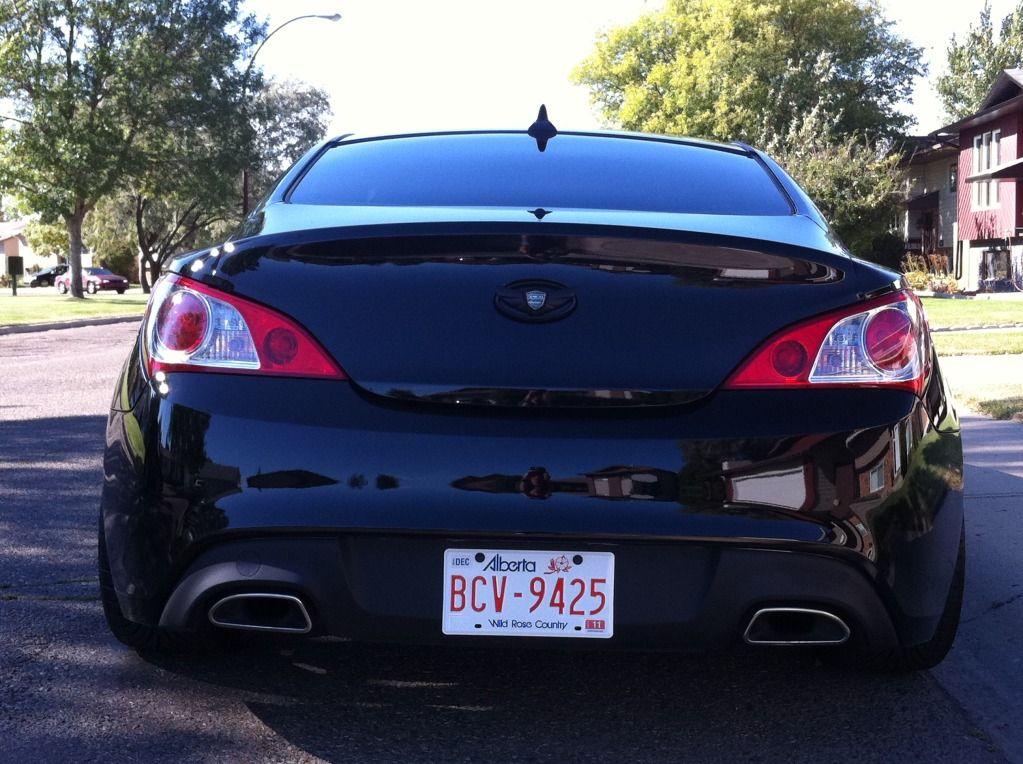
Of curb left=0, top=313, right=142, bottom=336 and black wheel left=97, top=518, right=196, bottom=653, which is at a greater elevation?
black wheel left=97, top=518, right=196, bottom=653

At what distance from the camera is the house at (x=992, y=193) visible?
39.6 metres

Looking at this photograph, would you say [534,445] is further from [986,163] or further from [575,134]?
[986,163]

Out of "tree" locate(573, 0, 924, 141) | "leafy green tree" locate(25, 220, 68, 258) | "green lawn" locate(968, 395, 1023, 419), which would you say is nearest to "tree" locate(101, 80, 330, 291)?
"leafy green tree" locate(25, 220, 68, 258)

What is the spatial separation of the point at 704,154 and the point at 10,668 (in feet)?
8.30

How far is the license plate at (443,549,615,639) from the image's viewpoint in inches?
102

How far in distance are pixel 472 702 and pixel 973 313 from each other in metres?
22.7

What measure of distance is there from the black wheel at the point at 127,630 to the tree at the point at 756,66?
165ft

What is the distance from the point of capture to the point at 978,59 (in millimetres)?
74125

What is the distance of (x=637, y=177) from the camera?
3.60 metres

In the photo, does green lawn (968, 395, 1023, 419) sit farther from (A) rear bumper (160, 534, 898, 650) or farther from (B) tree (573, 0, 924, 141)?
(B) tree (573, 0, 924, 141)

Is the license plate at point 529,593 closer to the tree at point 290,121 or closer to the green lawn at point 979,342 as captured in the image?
the green lawn at point 979,342

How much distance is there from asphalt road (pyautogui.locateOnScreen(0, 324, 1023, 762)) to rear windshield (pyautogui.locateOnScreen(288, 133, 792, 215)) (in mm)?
1187

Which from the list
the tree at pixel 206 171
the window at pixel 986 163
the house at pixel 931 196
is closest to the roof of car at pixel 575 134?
the tree at pixel 206 171

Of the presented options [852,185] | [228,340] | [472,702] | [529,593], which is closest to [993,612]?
[472,702]
